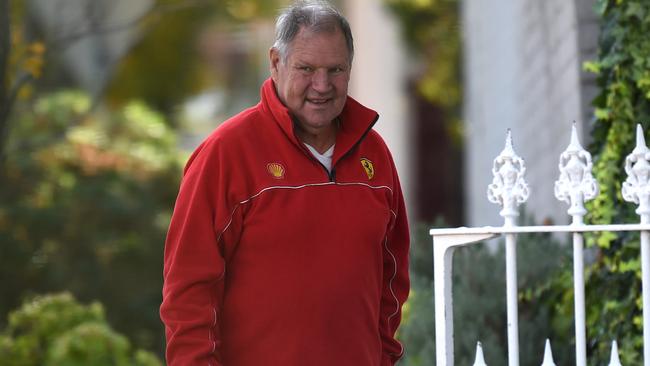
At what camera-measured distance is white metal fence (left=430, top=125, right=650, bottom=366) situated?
358 centimetres

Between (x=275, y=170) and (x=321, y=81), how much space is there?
0.25 m

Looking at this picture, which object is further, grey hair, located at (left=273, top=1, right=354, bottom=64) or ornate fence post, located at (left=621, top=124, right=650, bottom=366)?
ornate fence post, located at (left=621, top=124, right=650, bottom=366)

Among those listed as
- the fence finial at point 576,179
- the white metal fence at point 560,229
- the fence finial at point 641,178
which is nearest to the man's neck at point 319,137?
the white metal fence at point 560,229

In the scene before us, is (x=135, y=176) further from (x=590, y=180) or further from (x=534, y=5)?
(x=590, y=180)

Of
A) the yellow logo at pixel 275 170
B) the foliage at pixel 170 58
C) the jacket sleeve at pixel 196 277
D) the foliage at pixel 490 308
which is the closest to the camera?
the jacket sleeve at pixel 196 277

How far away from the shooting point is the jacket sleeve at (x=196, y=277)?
Answer: 3.06 metres

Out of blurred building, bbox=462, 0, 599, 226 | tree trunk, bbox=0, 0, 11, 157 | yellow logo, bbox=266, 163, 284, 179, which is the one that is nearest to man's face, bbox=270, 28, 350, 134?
yellow logo, bbox=266, 163, 284, 179

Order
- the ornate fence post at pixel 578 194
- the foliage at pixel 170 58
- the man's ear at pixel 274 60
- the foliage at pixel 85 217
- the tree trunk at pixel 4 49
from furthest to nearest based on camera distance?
the foliage at pixel 170 58 → the foliage at pixel 85 217 → the tree trunk at pixel 4 49 → the ornate fence post at pixel 578 194 → the man's ear at pixel 274 60

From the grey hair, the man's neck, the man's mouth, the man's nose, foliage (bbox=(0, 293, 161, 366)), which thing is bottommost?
foliage (bbox=(0, 293, 161, 366))

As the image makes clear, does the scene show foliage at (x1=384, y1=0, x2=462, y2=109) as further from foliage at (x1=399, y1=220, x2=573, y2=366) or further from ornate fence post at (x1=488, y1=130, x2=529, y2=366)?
ornate fence post at (x1=488, y1=130, x2=529, y2=366)

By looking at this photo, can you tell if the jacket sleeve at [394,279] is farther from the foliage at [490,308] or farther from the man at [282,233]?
the foliage at [490,308]

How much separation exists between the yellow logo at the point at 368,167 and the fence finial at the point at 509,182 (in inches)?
19.2

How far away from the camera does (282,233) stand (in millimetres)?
3129

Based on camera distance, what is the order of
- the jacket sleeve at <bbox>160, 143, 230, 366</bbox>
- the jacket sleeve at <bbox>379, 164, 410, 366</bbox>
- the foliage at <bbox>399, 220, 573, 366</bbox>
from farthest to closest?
the foliage at <bbox>399, 220, 573, 366</bbox>, the jacket sleeve at <bbox>379, 164, 410, 366</bbox>, the jacket sleeve at <bbox>160, 143, 230, 366</bbox>
